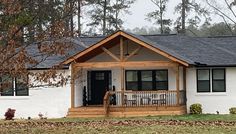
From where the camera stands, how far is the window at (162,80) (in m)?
30.5

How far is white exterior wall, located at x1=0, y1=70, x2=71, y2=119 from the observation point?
29.4 meters

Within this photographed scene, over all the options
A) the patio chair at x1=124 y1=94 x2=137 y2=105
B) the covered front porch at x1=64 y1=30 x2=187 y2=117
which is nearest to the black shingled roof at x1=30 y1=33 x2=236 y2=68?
the covered front porch at x1=64 y1=30 x2=187 y2=117

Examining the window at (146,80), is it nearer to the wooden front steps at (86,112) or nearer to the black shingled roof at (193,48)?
the black shingled roof at (193,48)

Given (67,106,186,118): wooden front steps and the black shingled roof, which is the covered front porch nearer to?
(67,106,186,118): wooden front steps

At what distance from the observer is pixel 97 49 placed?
29188 mm

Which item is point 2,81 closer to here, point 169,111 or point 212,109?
point 169,111

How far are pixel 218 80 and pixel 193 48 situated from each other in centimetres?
341

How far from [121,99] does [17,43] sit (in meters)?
13.1

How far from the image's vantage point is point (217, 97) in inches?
1172

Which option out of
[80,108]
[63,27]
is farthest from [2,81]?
[80,108]

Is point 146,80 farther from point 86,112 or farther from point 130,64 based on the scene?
point 86,112

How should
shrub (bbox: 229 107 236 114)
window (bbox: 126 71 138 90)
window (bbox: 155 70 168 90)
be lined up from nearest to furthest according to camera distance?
shrub (bbox: 229 107 236 114), window (bbox: 155 70 168 90), window (bbox: 126 71 138 90)

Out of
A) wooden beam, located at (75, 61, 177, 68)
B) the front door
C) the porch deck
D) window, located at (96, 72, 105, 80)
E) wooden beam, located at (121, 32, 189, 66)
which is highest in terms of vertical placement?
wooden beam, located at (121, 32, 189, 66)

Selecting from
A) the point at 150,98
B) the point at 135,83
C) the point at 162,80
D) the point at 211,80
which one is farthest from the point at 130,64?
the point at 211,80
